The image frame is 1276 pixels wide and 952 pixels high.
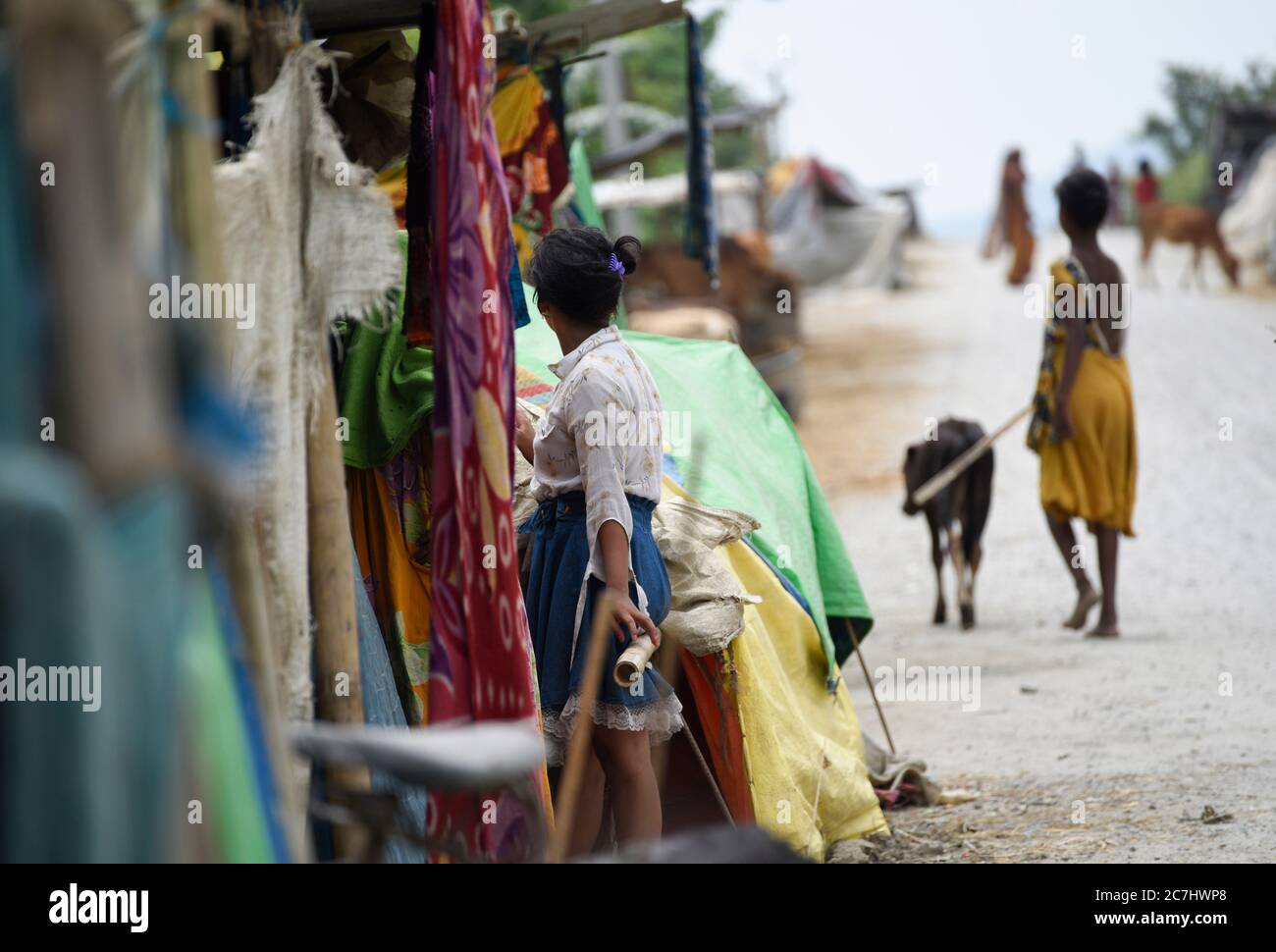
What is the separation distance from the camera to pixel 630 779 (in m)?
4.04

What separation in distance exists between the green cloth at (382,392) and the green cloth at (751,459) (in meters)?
1.26

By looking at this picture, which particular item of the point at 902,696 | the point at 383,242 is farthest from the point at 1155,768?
the point at 383,242

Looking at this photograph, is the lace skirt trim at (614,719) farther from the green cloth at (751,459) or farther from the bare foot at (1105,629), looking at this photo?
the bare foot at (1105,629)

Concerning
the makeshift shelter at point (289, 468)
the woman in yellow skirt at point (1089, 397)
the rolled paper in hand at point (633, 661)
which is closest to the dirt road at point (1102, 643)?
the woman in yellow skirt at point (1089, 397)

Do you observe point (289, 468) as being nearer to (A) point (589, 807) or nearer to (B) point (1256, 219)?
(A) point (589, 807)

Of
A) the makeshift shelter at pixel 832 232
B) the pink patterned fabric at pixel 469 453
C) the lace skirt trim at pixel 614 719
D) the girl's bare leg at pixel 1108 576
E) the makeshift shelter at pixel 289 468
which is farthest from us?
the makeshift shelter at pixel 832 232

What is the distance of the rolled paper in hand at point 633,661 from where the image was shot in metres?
3.75

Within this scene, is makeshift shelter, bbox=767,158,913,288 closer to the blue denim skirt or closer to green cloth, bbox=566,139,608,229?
green cloth, bbox=566,139,608,229

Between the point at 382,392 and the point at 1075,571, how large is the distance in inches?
203

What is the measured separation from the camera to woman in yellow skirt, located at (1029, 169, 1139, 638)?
7688 mm

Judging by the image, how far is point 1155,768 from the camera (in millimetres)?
5660

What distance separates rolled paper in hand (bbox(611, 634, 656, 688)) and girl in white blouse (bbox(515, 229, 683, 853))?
4cm

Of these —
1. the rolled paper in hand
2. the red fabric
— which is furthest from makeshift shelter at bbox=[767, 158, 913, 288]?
the rolled paper in hand
